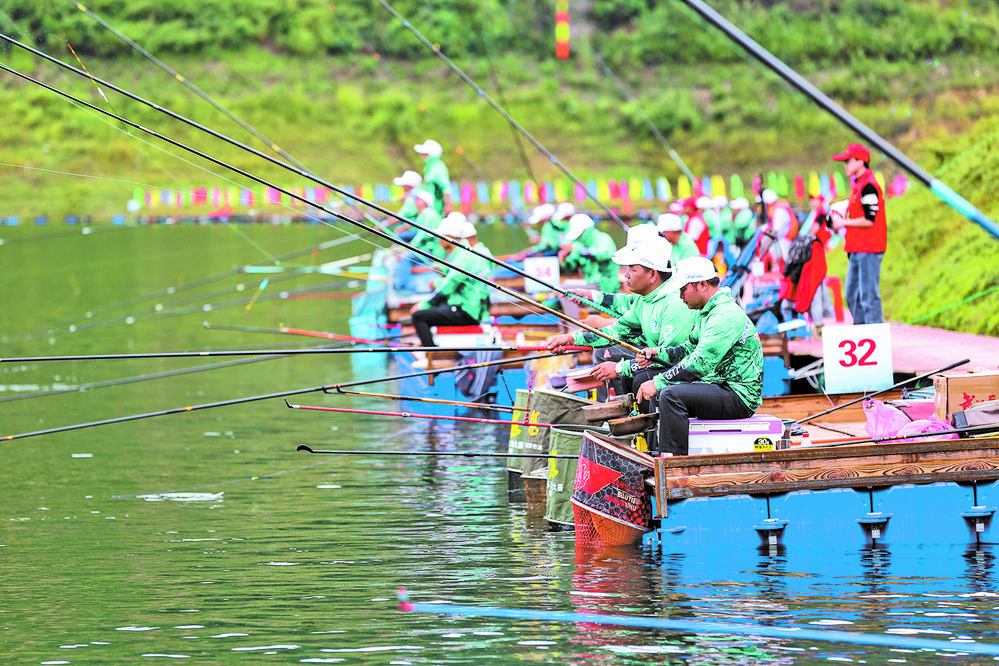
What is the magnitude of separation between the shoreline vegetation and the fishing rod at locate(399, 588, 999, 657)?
165 ft

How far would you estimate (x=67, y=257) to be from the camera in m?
43.1

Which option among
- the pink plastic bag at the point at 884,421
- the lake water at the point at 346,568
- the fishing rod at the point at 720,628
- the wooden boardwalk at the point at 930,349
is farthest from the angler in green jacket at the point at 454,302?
the fishing rod at the point at 720,628

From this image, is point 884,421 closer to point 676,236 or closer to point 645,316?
point 645,316

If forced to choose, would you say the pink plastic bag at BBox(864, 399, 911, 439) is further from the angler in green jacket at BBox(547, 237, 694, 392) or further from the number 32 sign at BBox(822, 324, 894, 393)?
the angler in green jacket at BBox(547, 237, 694, 392)

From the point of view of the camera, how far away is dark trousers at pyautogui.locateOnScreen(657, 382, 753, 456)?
944cm

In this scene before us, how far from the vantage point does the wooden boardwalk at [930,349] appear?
12.9 metres

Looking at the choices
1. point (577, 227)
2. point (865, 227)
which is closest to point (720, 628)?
point (865, 227)

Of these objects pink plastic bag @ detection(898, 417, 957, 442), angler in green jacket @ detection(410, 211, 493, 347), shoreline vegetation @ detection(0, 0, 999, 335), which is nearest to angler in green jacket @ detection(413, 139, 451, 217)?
angler in green jacket @ detection(410, 211, 493, 347)

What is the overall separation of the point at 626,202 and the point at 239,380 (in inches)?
1630

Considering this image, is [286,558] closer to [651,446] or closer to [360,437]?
[651,446]

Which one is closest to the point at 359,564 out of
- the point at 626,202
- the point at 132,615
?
the point at 132,615

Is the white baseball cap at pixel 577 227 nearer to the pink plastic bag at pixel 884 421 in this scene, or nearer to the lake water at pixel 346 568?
the lake water at pixel 346 568

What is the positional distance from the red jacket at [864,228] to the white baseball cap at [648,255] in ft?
11.8

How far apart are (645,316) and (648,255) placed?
16.6 inches
